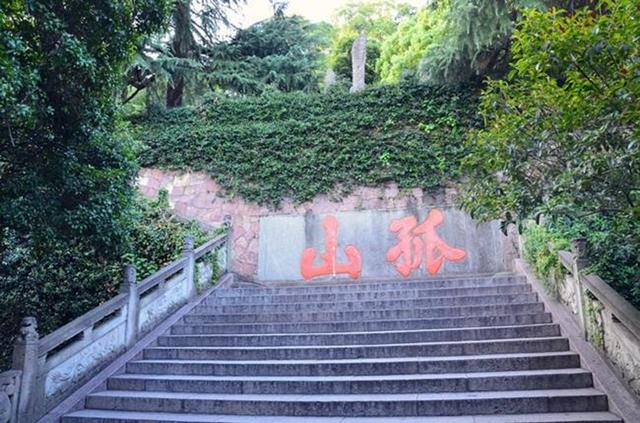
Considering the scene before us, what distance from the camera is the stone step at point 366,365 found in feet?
14.2

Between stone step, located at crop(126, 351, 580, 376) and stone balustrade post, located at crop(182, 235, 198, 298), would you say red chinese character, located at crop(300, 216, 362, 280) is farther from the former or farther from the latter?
stone step, located at crop(126, 351, 580, 376)

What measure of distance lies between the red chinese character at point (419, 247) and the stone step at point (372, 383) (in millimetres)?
4819

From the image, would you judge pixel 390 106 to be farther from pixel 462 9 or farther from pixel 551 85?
pixel 551 85

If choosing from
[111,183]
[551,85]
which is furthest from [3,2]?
[551,85]

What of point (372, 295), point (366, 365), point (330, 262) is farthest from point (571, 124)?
point (330, 262)

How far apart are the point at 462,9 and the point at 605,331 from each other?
715 cm

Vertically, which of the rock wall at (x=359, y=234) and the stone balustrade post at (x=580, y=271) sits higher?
the rock wall at (x=359, y=234)

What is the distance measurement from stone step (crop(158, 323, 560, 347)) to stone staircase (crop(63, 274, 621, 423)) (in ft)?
0.04

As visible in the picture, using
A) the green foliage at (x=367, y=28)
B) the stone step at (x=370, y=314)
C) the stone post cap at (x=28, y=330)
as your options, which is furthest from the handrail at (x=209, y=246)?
the green foliage at (x=367, y=28)

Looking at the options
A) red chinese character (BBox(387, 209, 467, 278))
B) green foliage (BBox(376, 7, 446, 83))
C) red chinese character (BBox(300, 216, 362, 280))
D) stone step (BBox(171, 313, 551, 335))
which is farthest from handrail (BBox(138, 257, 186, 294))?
green foliage (BBox(376, 7, 446, 83))

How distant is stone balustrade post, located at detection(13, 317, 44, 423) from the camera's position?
405cm

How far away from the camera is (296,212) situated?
32.7 ft

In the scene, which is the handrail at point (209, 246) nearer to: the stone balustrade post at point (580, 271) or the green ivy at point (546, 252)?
the green ivy at point (546, 252)

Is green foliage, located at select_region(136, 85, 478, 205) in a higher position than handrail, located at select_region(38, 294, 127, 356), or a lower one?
higher
